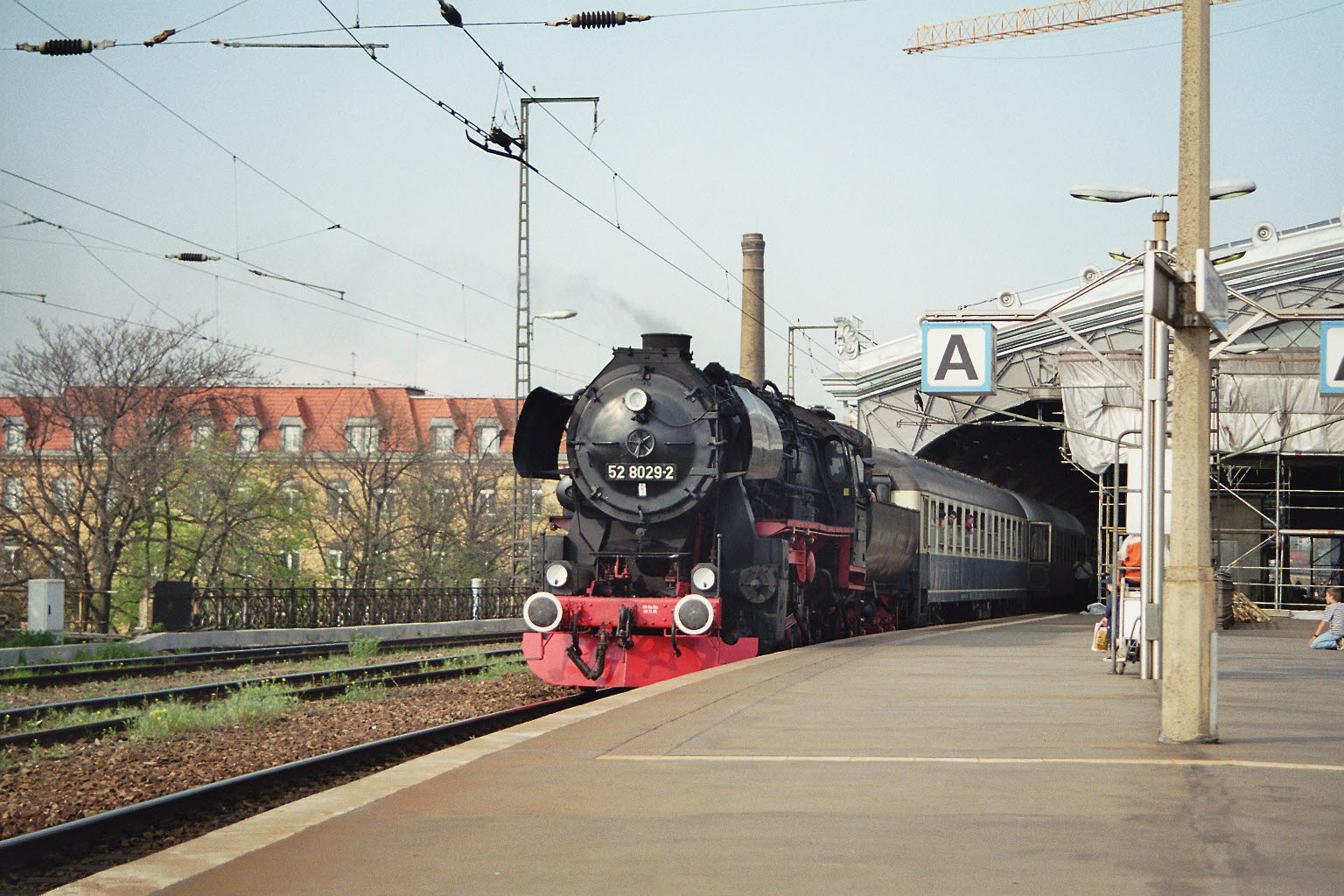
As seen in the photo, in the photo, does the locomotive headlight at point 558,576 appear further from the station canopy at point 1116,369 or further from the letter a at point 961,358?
the station canopy at point 1116,369

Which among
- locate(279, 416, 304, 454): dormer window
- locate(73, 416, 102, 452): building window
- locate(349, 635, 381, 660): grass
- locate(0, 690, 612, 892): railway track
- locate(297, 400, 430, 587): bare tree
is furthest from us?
locate(279, 416, 304, 454): dormer window

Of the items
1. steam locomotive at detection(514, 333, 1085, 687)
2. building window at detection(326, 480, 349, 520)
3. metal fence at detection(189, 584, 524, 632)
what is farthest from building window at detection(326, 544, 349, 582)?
steam locomotive at detection(514, 333, 1085, 687)

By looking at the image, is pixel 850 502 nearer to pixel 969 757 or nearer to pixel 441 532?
pixel 969 757

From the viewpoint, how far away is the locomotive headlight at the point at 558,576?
16.0m

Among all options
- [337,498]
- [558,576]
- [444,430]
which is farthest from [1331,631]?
[444,430]

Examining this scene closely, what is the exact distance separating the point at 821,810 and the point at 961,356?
17.3 meters

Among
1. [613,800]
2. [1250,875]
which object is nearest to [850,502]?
[613,800]

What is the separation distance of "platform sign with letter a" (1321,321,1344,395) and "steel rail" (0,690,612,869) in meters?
13.9

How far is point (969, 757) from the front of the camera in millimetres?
8523

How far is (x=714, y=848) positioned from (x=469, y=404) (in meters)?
69.1

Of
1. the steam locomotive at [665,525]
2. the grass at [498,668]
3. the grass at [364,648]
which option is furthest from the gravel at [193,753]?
the grass at [364,648]

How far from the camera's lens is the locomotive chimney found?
48812 millimetres

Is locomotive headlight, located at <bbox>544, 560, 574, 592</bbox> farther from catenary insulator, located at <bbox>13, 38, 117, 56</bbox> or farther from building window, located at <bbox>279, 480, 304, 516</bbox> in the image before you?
building window, located at <bbox>279, 480, 304, 516</bbox>

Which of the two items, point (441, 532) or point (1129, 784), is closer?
point (1129, 784)
